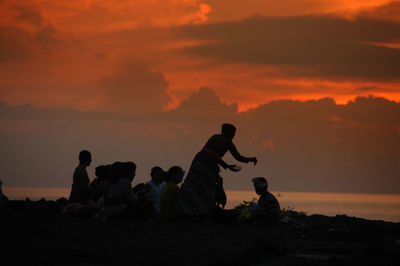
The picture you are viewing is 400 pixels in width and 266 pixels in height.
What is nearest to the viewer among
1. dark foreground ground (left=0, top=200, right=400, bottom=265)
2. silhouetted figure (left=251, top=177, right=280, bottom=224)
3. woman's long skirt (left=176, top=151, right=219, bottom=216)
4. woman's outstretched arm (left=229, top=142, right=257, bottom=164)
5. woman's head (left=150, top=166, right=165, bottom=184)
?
dark foreground ground (left=0, top=200, right=400, bottom=265)

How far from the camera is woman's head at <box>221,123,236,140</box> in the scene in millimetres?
15125

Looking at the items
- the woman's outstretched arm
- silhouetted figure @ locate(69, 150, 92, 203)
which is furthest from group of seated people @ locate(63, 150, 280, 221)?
the woman's outstretched arm

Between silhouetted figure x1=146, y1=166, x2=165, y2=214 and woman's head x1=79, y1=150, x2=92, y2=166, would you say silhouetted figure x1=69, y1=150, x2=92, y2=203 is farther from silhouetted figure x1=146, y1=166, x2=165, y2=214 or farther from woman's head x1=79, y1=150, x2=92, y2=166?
silhouetted figure x1=146, y1=166, x2=165, y2=214

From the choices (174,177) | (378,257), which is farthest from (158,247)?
(174,177)

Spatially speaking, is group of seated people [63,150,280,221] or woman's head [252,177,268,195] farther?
woman's head [252,177,268,195]

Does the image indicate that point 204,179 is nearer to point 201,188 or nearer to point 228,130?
point 201,188

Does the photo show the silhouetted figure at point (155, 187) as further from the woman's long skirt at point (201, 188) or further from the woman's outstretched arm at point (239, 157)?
the woman's outstretched arm at point (239, 157)

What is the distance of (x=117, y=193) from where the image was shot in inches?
580

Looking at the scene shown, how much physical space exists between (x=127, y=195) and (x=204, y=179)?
1719mm

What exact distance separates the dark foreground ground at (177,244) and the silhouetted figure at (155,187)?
2190 millimetres

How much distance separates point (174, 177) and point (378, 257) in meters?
7.96

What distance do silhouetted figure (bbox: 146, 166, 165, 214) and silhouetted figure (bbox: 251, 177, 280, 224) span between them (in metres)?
2.65

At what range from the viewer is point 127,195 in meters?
14.8

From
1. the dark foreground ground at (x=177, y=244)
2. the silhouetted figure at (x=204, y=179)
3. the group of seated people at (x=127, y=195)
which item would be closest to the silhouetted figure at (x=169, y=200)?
the group of seated people at (x=127, y=195)
